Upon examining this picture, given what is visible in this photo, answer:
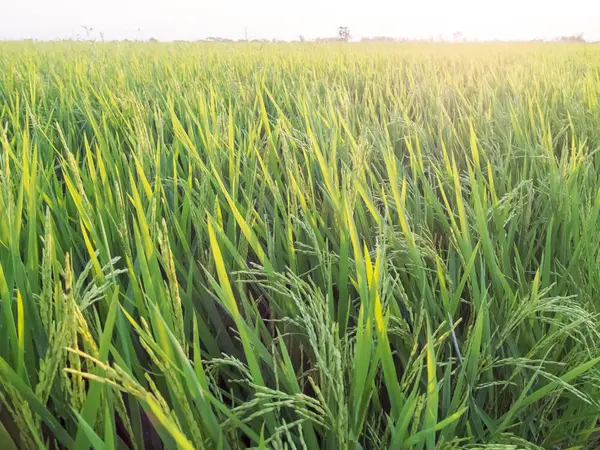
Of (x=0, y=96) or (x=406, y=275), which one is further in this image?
(x=0, y=96)

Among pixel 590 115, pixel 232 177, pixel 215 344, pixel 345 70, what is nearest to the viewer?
pixel 215 344

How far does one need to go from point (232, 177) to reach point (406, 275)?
36cm

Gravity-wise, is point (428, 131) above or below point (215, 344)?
above

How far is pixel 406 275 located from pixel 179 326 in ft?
1.25

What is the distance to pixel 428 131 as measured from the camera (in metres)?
1.33

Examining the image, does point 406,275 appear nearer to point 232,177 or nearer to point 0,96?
point 232,177

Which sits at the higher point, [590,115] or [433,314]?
[590,115]

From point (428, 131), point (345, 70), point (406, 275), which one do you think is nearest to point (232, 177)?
point (406, 275)

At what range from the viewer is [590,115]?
153 centimetres

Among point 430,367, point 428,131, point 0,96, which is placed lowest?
point 430,367

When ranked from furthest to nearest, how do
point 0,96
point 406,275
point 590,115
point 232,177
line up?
point 0,96
point 590,115
point 232,177
point 406,275

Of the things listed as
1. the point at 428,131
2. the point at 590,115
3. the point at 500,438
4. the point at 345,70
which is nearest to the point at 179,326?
the point at 500,438

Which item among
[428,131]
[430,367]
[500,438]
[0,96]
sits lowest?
[500,438]

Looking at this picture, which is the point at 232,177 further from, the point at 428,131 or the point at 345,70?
the point at 345,70
